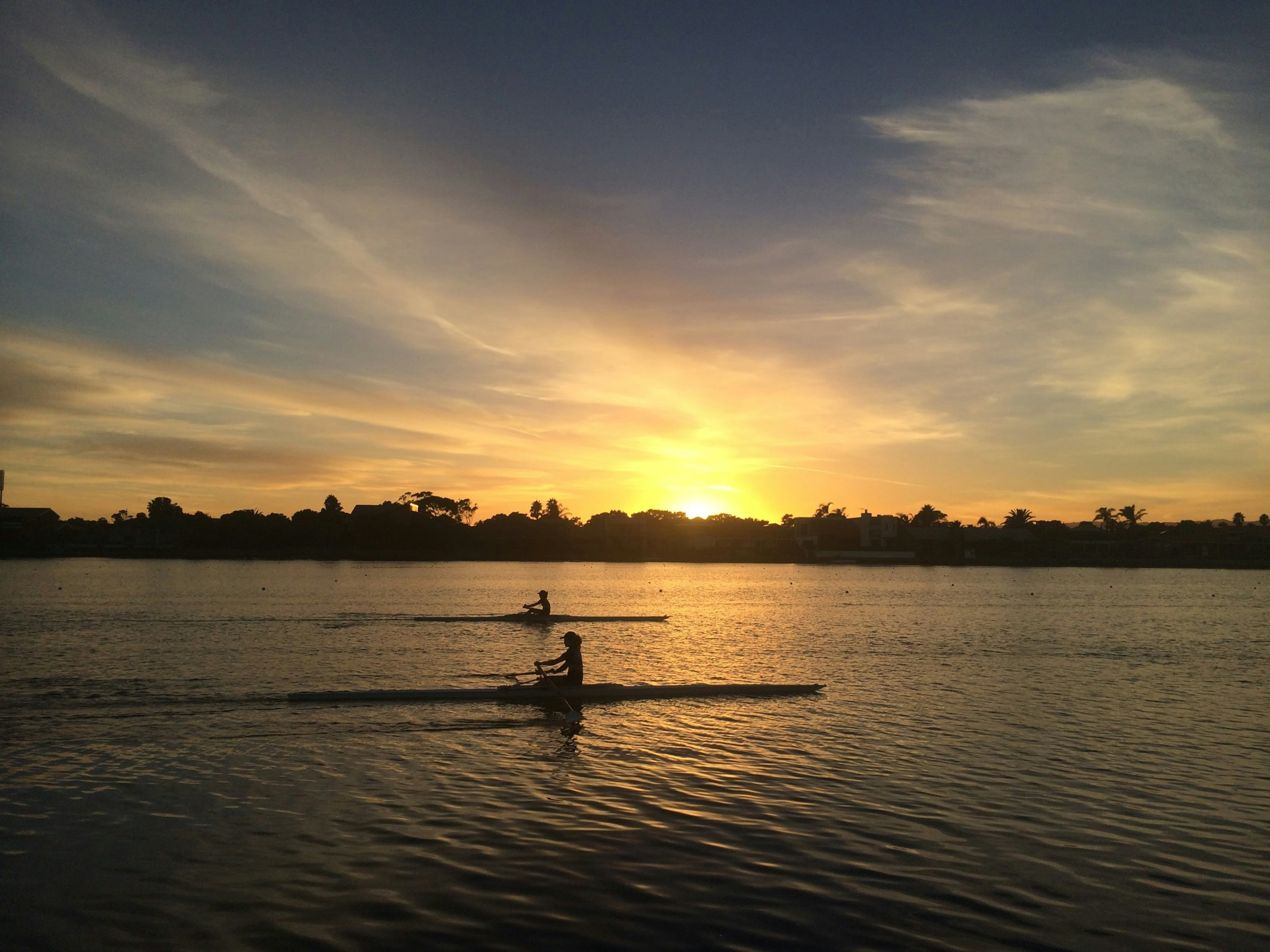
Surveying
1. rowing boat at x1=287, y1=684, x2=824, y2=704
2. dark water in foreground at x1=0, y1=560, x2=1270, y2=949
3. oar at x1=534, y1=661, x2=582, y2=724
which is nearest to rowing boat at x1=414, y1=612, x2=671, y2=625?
dark water in foreground at x1=0, y1=560, x2=1270, y2=949

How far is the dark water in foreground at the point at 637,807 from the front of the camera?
33.4 feet

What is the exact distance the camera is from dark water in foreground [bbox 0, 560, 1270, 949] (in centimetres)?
1020

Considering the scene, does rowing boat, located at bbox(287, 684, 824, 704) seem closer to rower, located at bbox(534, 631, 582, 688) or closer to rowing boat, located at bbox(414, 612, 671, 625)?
rower, located at bbox(534, 631, 582, 688)

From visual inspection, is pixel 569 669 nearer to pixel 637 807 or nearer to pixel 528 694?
pixel 528 694

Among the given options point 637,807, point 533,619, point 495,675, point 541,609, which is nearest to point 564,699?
point 495,675

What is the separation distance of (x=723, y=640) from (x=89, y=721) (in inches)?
1213

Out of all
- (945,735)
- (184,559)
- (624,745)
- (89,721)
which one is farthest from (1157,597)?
(184,559)

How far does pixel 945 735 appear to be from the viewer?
69.0ft

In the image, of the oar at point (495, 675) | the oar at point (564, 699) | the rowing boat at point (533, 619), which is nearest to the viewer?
the oar at point (564, 699)

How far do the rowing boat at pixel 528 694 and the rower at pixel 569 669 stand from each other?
0.23m

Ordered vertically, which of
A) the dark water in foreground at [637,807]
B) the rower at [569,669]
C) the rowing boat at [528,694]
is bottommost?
the dark water in foreground at [637,807]

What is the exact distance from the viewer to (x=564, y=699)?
24.1 metres

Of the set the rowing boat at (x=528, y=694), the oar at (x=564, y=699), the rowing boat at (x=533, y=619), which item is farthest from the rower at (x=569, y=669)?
the rowing boat at (x=533, y=619)

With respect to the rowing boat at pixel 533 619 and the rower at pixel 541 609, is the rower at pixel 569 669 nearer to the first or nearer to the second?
the rower at pixel 541 609
